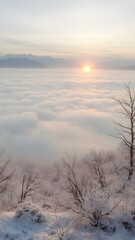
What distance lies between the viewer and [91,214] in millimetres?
10266

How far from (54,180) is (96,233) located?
106 ft

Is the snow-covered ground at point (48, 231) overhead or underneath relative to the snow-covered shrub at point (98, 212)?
underneath

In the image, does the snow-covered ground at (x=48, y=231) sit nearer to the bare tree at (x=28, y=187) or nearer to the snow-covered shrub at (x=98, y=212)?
the snow-covered shrub at (x=98, y=212)

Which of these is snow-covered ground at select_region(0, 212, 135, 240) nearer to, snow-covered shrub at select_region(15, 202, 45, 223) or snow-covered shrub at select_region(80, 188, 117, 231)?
snow-covered shrub at select_region(15, 202, 45, 223)

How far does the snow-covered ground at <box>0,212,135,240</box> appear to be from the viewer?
9.17m

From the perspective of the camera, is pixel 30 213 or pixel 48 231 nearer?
pixel 48 231

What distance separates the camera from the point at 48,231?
9648 millimetres

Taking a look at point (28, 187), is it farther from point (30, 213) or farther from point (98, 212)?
point (98, 212)

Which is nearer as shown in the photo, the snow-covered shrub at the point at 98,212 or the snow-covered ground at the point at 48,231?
the snow-covered ground at the point at 48,231

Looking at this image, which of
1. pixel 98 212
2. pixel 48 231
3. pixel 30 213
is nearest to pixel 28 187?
pixel 30 213

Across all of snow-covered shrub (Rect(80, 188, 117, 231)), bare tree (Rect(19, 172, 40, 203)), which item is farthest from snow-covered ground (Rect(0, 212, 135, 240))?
bare tree (Rect(19, 172, 40, 203))

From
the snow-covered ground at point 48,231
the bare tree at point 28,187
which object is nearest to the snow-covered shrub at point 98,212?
the snow-covered ground at point 48,231

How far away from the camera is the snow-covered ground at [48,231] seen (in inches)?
361

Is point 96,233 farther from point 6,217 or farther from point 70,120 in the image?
point 70,120
